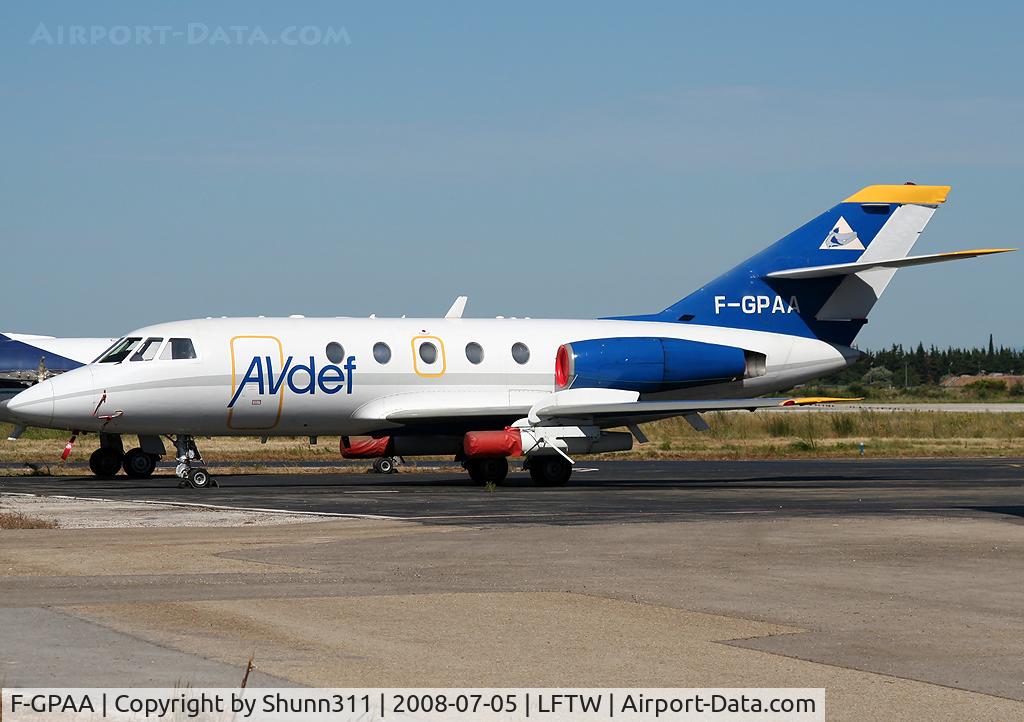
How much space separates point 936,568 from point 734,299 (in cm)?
1835

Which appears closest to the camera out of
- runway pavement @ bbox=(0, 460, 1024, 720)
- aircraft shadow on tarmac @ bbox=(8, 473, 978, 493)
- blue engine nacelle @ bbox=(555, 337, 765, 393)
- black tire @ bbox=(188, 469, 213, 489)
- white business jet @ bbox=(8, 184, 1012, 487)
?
runway pavement @ bbox=(0, 460, 1024, 720)

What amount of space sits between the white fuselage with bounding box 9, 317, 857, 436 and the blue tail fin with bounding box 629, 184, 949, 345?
71cm

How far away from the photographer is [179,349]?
28141 mm

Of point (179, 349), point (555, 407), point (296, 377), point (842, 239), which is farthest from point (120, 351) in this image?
point (842, 239)

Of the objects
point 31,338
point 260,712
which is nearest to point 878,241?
point 31,338

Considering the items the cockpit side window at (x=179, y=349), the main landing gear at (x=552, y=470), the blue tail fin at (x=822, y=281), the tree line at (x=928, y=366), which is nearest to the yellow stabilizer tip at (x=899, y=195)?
the blue tail fin at (x=822, y=281)

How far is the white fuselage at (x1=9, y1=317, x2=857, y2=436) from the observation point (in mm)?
27719

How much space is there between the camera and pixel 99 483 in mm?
30312

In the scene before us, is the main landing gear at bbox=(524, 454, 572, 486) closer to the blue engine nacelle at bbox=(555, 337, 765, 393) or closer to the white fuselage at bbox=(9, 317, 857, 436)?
the white fuselage at bbox=(9, 317, 857, 436)

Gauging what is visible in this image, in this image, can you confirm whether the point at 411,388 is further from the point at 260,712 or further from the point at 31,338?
the point at 260,712

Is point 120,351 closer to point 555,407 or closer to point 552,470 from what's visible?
point 555,407

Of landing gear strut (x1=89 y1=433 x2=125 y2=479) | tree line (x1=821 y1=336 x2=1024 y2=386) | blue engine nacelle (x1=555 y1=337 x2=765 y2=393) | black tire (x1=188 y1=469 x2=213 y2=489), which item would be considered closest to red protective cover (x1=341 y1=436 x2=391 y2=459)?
blue engine nacelle (x1=555 y1=337 x2=765 y2=393)

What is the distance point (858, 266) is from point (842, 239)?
1666mm

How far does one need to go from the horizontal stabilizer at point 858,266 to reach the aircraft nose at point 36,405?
50.2 ft
